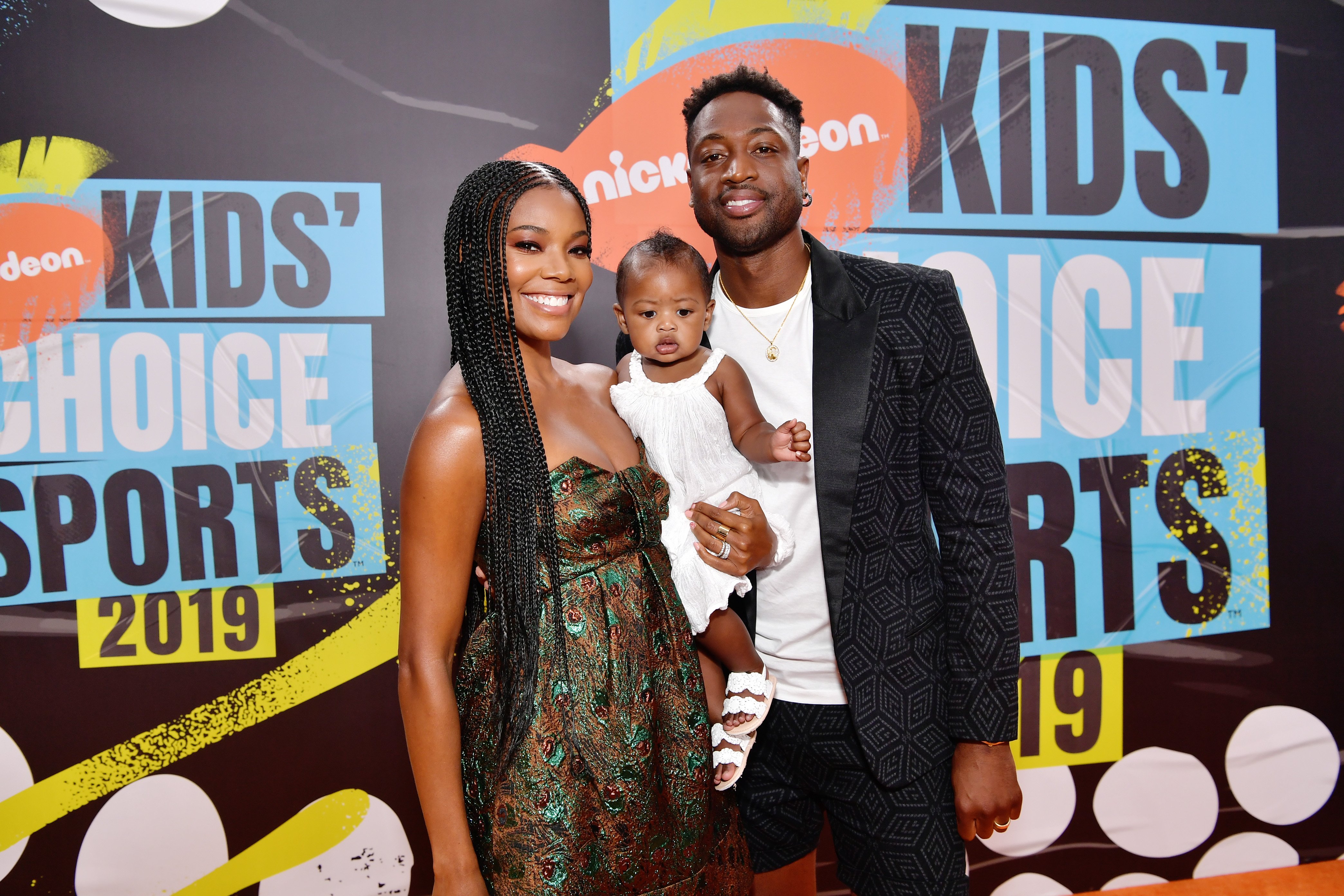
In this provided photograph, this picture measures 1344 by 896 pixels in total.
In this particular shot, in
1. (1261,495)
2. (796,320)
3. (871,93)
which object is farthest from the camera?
(1261,495)

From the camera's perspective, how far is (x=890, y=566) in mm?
1736

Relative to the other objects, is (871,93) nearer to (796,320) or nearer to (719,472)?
(796,320)

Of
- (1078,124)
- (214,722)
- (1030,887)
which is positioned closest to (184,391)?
(214,722)

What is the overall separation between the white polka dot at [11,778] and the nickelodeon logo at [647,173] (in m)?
2.75

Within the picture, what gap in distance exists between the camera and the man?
1.71 m

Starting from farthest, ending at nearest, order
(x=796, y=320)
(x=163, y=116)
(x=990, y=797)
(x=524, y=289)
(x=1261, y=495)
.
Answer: (x=1261, y=495)
(x=163, y=116)
(x=796, y=320)
(x=990, y=797)
(x=524, y=289)

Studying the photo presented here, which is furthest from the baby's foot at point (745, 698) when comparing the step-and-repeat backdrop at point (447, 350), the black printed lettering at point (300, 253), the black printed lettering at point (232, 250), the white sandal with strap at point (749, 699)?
the black printed lettering at point (232, 250)

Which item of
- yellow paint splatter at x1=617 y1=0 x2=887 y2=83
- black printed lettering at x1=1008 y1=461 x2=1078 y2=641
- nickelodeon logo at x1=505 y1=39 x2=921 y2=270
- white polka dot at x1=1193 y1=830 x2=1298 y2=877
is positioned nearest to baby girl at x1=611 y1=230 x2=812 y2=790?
nickelodeon logo at x1=505 y1=39 x2=921 y2=270

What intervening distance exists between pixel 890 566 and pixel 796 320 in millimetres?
611

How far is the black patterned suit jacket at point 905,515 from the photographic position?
1703mm

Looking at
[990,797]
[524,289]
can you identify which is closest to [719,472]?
[524,289]

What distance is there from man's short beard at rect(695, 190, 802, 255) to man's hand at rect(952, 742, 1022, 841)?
124cm

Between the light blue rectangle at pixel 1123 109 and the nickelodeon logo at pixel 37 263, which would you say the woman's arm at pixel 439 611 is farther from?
the nickelodeon logo at pixel 37 263

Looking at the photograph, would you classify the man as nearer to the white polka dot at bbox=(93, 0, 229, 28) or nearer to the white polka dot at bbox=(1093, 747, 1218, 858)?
the white polka dot at bbox=(1093, 747, 1218, 858)
